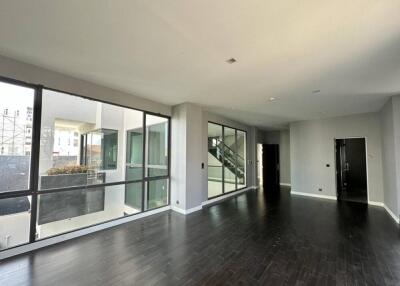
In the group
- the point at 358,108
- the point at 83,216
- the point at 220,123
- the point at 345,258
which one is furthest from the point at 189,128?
the point at 358,108

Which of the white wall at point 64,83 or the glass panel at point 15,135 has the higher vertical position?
the white wall at point 64,83

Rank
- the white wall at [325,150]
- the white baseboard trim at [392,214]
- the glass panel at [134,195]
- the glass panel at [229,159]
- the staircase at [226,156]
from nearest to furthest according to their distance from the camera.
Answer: the white baseboard trim at [392,214] < the glass panel at [134,195] < the white wall at [325,150] < the staircase at [226,156] < the glass panel at [229,159]

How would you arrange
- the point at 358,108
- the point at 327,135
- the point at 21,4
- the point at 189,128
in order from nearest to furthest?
the point at 21,4 < the point at 189,128 < the point at 358,108 < the point at 327,135

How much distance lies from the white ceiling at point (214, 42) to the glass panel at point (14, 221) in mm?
2197

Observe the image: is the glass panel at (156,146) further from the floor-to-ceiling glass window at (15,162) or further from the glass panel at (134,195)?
the floor-to-ceiling glass window at (15,162)

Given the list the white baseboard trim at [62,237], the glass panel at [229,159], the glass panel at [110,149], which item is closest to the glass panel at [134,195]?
the white baseboard trim at [62,237]

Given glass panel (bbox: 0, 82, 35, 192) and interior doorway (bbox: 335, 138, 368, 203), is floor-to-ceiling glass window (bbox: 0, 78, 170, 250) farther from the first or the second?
interior doorway (bbox: 335, 138, 368, 203)

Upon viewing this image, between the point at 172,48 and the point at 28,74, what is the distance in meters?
2.41

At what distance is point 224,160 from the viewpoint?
679 centimetres

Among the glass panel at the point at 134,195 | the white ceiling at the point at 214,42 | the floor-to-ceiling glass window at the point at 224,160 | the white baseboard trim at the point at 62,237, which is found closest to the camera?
the white ceiling at the point at 214,42

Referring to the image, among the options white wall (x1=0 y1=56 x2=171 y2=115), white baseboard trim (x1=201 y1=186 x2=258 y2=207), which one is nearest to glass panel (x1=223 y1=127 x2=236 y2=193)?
white baseboard trim (x1=201 y1=186 x2=258 y2=207)

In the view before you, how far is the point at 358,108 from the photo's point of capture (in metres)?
5.27

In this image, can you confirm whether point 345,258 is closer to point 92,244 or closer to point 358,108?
point 92,244

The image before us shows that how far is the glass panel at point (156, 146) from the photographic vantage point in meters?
4.91
